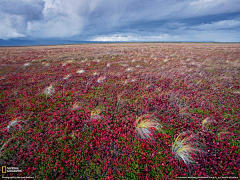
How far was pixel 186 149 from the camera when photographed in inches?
163

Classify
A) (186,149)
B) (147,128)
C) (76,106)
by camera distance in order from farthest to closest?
1. (76,106)
2. (147,128)
3. (186,149)

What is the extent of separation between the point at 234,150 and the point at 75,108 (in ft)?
24.6

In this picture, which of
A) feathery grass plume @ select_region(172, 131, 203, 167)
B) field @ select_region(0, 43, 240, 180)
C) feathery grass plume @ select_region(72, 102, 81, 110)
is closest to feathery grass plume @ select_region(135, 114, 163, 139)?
field @ select_region(0, 43, 240, 180)

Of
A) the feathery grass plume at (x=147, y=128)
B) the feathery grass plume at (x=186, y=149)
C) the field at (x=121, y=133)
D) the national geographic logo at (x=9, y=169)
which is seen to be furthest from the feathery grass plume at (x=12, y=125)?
the feathery grass plume at (x=186, y=149)

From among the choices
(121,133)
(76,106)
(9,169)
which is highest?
(76,106)

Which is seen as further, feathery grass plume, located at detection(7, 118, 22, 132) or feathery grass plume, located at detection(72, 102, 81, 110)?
feathery grass plume, located at detection(72, 102, 81, 110)

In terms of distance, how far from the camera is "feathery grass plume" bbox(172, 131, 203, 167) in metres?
3.96

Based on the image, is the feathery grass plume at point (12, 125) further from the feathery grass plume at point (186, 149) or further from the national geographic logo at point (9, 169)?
the feathery grass plume at point (186, 149)

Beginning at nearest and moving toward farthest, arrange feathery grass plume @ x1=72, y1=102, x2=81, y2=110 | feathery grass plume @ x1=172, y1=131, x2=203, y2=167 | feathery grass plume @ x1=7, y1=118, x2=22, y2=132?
feathery grass plume @ x1=172, y1=131, x2=203, y2=167
feathery grass plume @ x1=7, y1=118, x2=22, y2=132
feathery grass plume @ x1=72, y1=102, x2=81, y2=110

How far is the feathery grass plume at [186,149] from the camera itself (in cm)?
396

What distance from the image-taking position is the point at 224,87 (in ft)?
30.5

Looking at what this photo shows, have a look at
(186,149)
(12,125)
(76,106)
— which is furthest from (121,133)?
(12,125)

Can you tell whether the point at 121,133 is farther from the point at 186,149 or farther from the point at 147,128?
the point at 186,149

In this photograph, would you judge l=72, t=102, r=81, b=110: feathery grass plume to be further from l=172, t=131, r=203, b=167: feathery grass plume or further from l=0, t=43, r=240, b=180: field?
l=172, t=131, r=203, b=167: feathery grass plume
